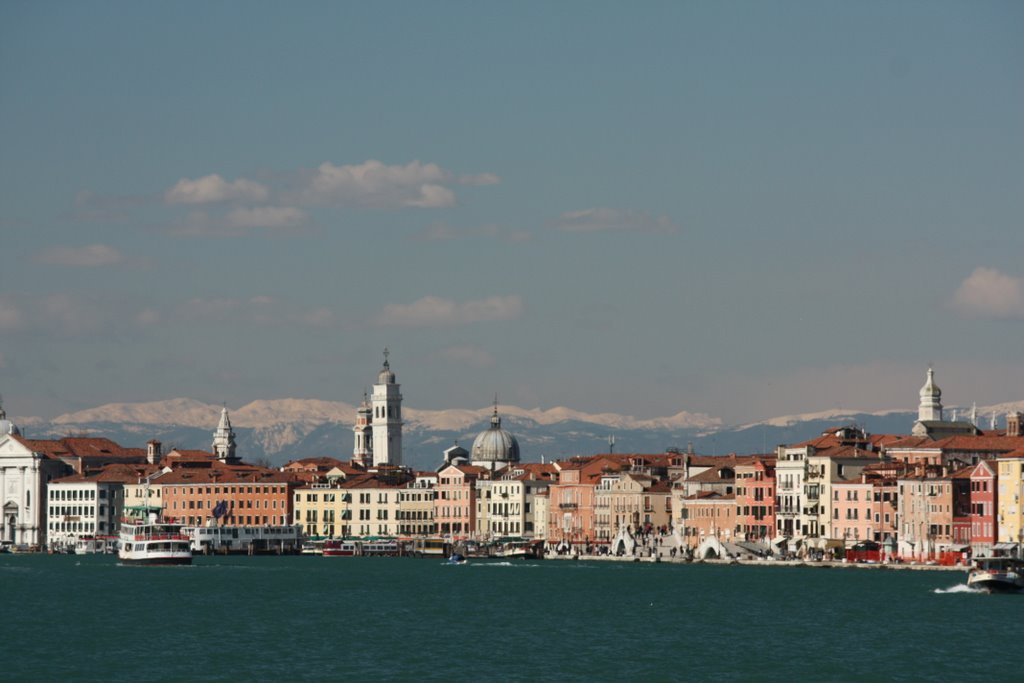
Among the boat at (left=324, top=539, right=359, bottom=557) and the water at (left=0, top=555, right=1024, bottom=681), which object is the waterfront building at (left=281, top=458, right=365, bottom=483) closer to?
the boat at (left=324, top=539, right=359, bottom=557)

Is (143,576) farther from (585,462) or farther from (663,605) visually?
(585,462)

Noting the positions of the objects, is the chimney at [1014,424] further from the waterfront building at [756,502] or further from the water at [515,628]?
the water at [515,628]

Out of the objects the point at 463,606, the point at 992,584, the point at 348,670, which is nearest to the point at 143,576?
the point at 463,606

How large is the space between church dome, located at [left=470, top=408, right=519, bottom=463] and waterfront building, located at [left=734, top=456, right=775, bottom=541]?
54344 millimetres

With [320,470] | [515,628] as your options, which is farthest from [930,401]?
[515,628]

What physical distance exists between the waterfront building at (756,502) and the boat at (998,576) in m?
40.1

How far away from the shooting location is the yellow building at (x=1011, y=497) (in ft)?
348

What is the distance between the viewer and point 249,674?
54375 mm

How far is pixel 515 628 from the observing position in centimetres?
6888

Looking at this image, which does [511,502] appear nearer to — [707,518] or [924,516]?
[707,518]

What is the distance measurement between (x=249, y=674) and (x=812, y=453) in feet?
243

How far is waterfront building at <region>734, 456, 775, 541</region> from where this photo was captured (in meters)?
128

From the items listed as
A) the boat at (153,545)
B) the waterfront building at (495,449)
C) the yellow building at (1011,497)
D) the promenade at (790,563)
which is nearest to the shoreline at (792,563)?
the promenade at (790,563)

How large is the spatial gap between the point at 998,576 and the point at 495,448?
101 metres
